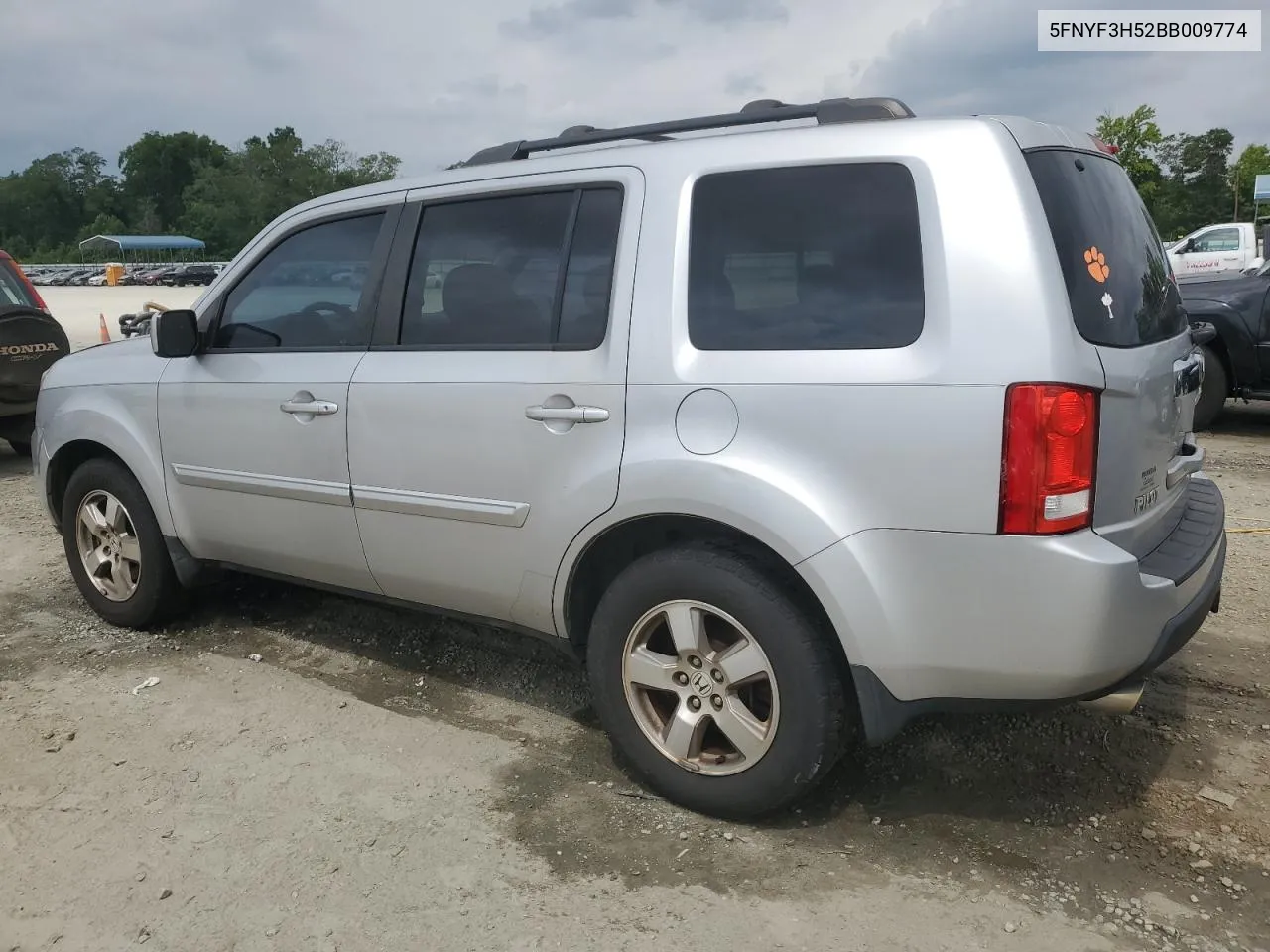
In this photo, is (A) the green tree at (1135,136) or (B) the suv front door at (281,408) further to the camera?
(A) the green tree at (1135,136)

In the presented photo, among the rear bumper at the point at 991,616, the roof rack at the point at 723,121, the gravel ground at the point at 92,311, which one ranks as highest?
the roof rack at the point at 723,121

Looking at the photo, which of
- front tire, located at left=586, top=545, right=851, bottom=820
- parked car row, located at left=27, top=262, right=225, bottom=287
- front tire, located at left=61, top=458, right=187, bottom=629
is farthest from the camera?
parked car row, located at left=27, top=262, right=225, bottom=287

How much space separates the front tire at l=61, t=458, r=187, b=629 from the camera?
4488 mm

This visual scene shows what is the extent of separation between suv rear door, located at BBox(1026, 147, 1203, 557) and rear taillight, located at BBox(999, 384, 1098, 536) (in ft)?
0.21

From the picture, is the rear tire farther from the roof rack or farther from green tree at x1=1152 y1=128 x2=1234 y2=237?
green tree at x1=1152 y1=128 x2=1234 y2=237

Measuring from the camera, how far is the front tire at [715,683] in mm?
2750

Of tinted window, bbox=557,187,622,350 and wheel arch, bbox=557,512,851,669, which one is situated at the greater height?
tinted window, bbox=557,187,622,350

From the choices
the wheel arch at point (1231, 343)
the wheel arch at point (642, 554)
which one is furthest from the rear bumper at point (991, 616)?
the wheel arch at point (1231, 343)

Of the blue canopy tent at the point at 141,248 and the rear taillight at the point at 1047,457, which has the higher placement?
the blue canopy tent at the point at 141,248

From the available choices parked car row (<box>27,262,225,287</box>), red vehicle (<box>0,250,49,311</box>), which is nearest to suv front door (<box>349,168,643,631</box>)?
red vehicle (<box>0,250,49,311</box>)

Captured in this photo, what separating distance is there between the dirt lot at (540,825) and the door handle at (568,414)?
3.72ft

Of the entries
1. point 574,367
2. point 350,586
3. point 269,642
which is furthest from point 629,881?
point 269,642

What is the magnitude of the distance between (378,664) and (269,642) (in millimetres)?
609

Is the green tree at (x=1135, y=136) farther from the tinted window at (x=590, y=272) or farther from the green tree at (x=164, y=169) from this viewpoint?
the green tree at (x=164, y=169)
